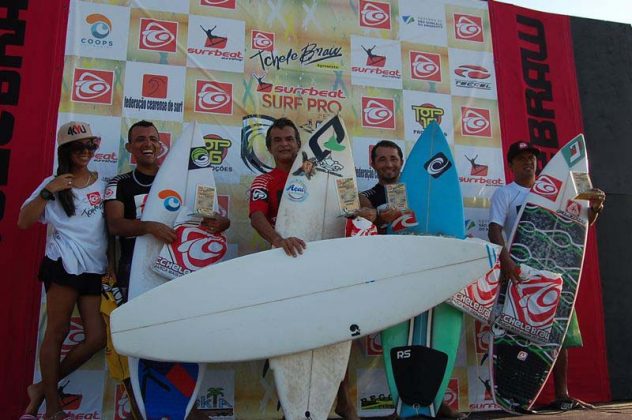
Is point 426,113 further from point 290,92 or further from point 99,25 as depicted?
point 99,25

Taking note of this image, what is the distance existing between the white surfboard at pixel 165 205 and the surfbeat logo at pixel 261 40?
877 millimetres

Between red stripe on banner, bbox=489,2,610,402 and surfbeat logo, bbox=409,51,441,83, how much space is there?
54 centimetres

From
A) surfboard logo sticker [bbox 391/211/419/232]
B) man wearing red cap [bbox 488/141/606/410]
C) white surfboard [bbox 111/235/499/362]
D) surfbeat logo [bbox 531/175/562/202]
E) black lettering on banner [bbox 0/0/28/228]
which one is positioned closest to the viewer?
white surfboard [bbox 111/235/499/362]

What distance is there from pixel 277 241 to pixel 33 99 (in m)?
1.94

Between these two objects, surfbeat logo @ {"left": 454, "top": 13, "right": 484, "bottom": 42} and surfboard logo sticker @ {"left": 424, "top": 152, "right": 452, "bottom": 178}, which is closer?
surfboard logo sticker @ {"left": 424, "top": 152, "right": 452, "bottom": 178}

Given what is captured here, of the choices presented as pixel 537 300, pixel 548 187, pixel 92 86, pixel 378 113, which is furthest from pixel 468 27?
pixel 92 86

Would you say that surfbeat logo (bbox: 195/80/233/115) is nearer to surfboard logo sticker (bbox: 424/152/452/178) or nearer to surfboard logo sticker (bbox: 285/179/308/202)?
surfboard logo sticker (bbox: 285/179/308/202)

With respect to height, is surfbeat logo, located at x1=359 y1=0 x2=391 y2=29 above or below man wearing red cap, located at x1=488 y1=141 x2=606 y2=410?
above

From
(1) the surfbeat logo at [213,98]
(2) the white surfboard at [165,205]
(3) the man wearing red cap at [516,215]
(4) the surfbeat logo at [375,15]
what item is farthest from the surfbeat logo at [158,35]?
(3) the man wearing red cap at [516,215]

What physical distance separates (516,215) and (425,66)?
4.50 ft

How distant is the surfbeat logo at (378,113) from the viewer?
3695 mm

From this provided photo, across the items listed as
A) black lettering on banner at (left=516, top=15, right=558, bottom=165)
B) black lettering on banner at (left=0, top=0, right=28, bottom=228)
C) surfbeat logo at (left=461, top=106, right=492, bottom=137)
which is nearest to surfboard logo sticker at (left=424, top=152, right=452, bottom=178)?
surfbeat logo at (left=461, top=106, right=492, bottom=137)

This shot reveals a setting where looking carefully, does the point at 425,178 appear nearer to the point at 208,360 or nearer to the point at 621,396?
the point at 208,360

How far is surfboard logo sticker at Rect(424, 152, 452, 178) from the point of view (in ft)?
10.3
